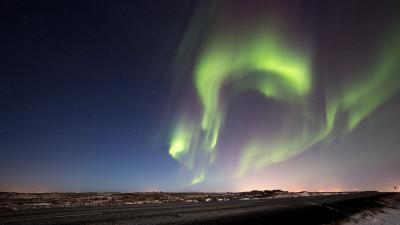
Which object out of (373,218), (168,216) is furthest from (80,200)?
(373,218)

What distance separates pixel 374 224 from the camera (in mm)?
14312

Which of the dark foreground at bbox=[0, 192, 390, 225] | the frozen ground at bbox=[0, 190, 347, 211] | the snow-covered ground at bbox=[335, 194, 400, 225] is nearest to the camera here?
the dark foreground at bbox=[0, 192, 390, 225]

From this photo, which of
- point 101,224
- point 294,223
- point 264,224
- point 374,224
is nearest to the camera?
point 101,224

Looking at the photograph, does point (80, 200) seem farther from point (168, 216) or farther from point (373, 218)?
point (373, 218)

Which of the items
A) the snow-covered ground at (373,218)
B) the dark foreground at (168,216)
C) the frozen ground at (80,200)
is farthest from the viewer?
the frozen ground at (80,200)

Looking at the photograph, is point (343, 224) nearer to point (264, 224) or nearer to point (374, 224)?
point (374, 224)

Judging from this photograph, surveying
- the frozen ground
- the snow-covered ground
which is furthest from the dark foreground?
the frozen ground

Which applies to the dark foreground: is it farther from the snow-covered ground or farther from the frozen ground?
the frozen ground

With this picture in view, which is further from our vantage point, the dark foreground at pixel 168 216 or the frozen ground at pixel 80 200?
the frozen ground at pixel 80 200

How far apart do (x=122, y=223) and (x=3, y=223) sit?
409cm

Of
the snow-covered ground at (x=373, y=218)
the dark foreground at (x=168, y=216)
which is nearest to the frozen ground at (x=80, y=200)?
the dark foreground at (x=168, y=216)

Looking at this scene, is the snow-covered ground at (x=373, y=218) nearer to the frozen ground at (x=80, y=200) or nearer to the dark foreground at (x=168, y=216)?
the dark foreground at (x=168, y=216)

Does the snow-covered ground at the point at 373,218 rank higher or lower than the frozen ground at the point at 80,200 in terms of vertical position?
lower

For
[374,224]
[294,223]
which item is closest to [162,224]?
[294,223]
